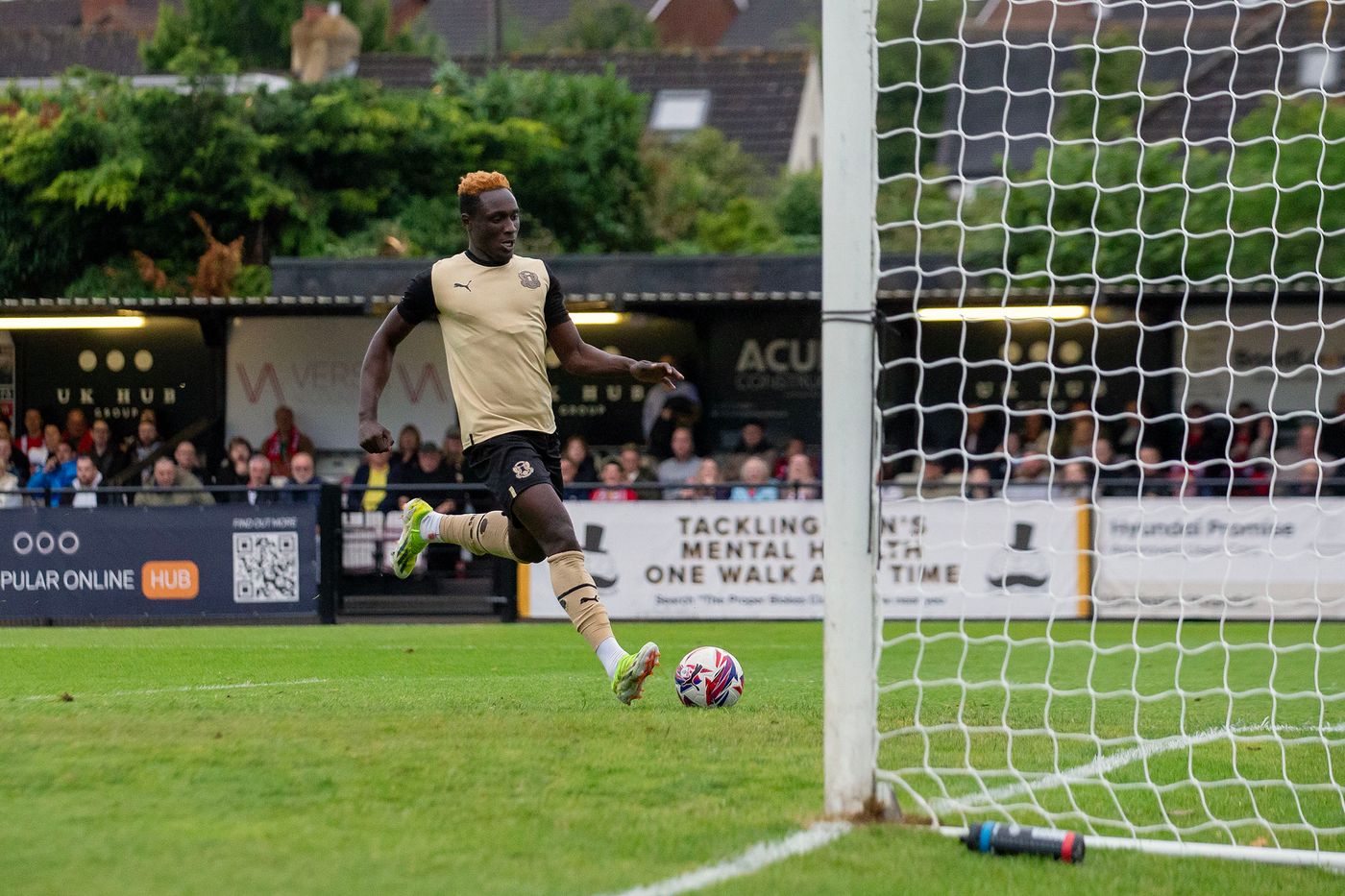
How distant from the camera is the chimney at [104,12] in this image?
66.2 m

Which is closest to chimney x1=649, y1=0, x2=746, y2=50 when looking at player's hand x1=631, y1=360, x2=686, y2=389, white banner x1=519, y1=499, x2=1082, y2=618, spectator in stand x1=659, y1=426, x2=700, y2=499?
spectator in stand x1=659, y1=426, x2=700, y2=499

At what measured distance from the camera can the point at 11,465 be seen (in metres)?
18.5

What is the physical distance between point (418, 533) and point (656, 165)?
1170 inches

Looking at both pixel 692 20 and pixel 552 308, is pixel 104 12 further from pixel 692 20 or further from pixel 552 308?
pixel 552 308

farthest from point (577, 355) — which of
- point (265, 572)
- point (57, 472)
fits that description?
point (57, 472)

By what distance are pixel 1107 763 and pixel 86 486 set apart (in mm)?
13152

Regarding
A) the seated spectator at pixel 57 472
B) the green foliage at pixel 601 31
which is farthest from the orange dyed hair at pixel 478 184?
the green foliage at pixel 601 31

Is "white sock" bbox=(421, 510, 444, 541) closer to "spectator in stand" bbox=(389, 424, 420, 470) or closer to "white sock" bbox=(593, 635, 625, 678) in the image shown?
"white sock" bbox=(593, 635, 625, 678)

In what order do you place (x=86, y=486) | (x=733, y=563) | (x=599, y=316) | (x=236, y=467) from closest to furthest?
1. (x=733, y=563)
2. (x=86, y=486)
3. (x=236, y=467)
4. (x=599, y=316)

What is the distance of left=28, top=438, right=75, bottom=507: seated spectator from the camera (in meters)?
17.5

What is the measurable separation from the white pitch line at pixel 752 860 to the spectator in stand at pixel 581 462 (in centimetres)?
1210

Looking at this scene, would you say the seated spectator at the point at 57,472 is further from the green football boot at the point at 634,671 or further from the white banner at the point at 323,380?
the green football boot at the point at 634,671

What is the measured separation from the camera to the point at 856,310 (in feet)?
16.3

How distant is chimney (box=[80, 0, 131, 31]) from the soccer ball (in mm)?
64169
